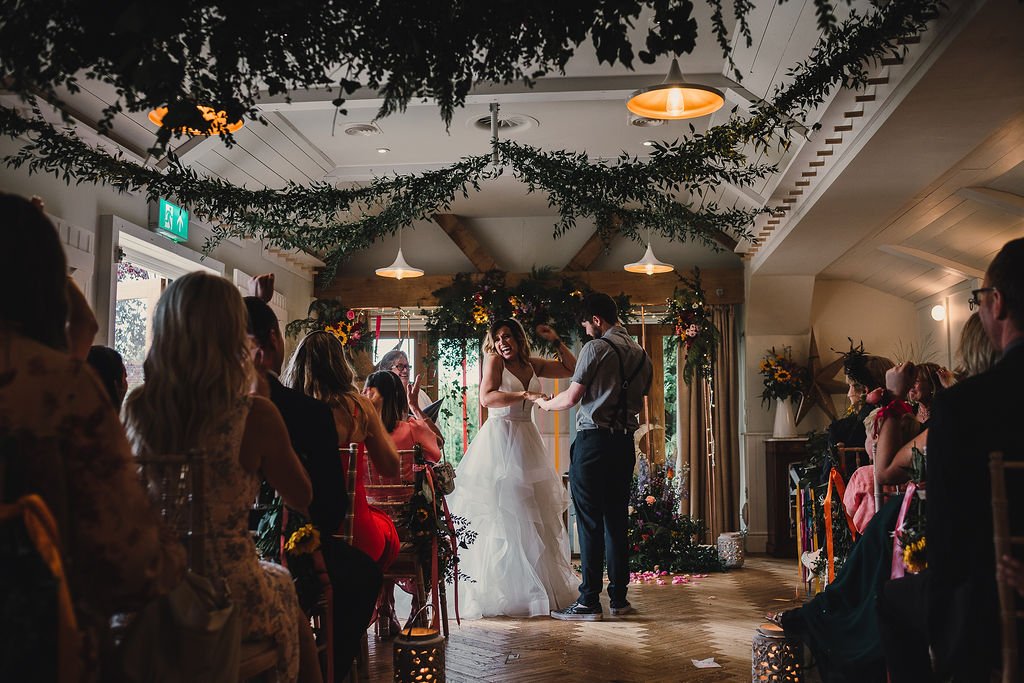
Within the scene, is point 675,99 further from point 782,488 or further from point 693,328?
point 782,488

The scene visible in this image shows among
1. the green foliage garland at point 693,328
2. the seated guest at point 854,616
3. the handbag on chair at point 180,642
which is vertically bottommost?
the seated guest at point 854,616

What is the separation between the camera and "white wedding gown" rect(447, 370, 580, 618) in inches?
190

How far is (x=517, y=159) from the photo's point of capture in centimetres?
423

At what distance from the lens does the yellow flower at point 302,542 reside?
237cm

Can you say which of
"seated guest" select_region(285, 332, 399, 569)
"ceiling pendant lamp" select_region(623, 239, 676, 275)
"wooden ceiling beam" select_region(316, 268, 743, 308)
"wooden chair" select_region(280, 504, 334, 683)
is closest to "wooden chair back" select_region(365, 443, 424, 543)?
"seated guest" select_region(285, 332, 399, 569)

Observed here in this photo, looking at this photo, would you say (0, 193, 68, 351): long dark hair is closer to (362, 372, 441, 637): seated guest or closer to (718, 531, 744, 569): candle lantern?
(362, 372, 441, 637): seated guest

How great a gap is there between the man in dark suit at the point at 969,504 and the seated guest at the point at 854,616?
0.86 m

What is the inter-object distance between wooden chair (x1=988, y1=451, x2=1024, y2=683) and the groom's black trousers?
3201 mm

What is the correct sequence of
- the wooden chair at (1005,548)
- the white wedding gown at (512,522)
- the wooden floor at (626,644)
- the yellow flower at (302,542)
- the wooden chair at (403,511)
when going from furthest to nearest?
the white wedding gown at (512,522) → the wooden chair at (403,511) → the wooden floor at (626,644) → the yellow flower at (302,542) → the wooden chair at (1005,548)

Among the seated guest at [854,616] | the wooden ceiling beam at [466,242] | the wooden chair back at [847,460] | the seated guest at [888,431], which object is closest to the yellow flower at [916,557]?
the seated guest at [854,616]

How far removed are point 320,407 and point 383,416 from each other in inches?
57.9

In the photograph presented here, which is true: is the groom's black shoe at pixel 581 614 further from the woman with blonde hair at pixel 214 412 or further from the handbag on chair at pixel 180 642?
the handbag on chair at pixel 180 642

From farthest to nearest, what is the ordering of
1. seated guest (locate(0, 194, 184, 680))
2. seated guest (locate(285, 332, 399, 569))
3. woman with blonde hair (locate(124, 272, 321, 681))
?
seated guest (locate(285, 332, 399, 569))
woman with blonde hair (locate(124, 272, 321, 681))
seated guest (locate(0, 194, 184, 680))

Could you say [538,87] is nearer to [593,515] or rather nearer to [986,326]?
[593,515]
